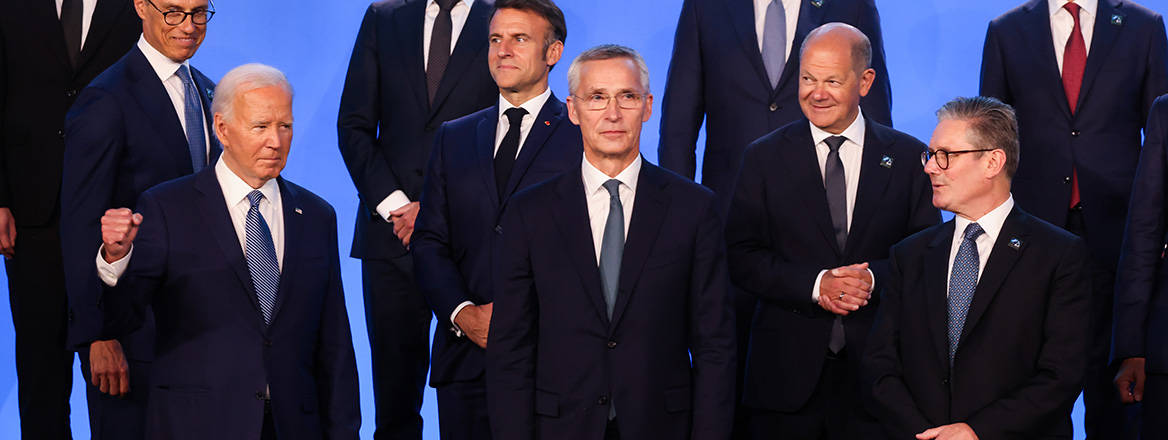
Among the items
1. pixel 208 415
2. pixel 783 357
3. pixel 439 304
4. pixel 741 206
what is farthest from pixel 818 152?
pixel 208 415

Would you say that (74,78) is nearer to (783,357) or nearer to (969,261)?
(783,357)

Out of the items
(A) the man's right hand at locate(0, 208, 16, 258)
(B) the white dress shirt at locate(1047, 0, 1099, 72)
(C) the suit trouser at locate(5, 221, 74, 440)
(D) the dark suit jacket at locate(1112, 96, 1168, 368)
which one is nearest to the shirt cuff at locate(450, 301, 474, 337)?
(C) the suit trouser at locate(5, 221, 74, 440)

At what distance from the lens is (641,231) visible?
3.18m

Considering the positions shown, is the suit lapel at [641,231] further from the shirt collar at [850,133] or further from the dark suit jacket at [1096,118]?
the dark suit jacket at [1096,118]

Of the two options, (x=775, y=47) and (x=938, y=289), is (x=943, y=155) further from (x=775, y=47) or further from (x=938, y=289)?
(x=775, y=47)

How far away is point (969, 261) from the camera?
10.6 ft

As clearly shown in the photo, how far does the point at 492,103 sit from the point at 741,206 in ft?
3.44

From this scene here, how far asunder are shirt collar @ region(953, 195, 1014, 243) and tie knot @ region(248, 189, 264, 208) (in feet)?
5.48

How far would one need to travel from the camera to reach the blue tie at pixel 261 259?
327cm

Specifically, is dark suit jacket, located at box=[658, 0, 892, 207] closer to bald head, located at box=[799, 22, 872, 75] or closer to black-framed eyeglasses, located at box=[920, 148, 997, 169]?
bald head, located at box=[799, 22, 872, 75]

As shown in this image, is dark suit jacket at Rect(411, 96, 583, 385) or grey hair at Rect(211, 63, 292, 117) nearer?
grey hair at Rect(211, 63, 292, 117)

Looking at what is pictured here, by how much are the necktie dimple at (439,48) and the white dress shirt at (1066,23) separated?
1961 mm

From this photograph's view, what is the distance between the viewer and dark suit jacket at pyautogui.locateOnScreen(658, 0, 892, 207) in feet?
13.9

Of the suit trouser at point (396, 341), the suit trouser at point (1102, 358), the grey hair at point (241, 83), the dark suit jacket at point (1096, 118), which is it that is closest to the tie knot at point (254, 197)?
the grey hair at point (241, 83)
